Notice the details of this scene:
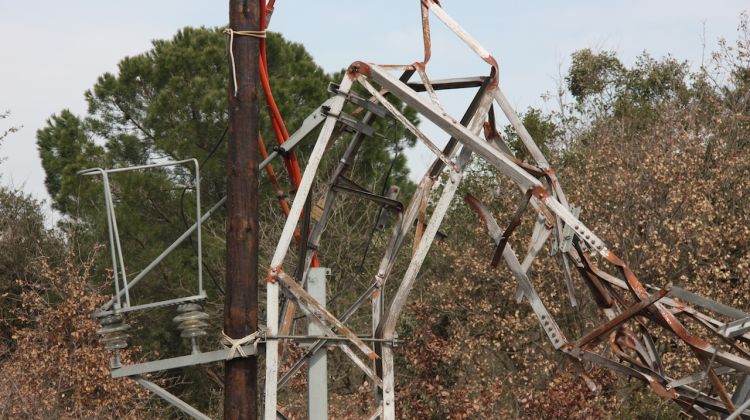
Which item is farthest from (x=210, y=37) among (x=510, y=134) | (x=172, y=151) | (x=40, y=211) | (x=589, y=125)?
→ (x=589, y=125)

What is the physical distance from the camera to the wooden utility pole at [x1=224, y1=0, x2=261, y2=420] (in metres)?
7.39

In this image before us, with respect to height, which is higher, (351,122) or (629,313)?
(351,122)

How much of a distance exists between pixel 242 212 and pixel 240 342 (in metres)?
0.88

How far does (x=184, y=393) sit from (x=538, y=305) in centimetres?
1944

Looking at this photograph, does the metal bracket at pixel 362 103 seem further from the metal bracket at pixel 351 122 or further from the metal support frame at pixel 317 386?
the metal support frame at pixel 317 386

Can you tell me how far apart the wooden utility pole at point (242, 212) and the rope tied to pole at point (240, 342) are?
68mm

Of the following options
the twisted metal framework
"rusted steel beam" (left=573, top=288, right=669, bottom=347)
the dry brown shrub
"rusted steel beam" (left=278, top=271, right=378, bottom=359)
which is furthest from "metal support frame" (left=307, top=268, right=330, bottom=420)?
the dry brown shrub

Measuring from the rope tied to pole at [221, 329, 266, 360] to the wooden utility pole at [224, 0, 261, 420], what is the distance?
0.07m

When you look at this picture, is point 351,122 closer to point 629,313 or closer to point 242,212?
point 242,212

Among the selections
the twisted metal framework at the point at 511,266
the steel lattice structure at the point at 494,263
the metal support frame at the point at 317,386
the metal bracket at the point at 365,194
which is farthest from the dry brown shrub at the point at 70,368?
the twisted metal framework at the point at 511,266

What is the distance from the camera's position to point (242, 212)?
7.50m

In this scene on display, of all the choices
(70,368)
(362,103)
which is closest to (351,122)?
(362,103)

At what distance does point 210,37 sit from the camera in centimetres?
2745

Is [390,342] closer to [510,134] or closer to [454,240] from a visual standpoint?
[454,240]
